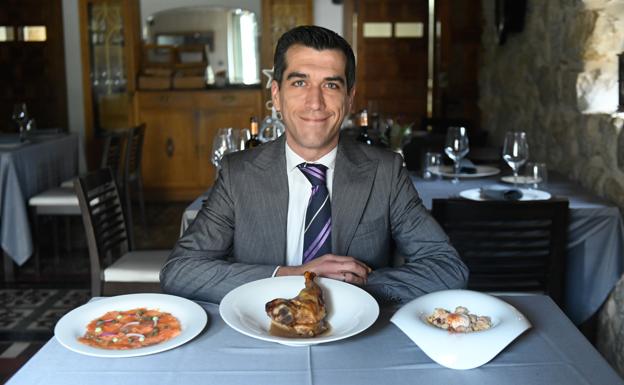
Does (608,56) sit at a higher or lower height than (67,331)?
higher

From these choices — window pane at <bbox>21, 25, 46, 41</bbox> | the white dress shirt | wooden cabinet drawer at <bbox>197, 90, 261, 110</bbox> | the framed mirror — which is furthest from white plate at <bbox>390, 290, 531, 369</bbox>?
window pane at <bbox>21, 25, 46, 41</bbox>

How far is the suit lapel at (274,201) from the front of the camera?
1.94 m

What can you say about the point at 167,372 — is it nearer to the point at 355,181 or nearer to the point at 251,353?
the point at 251,353

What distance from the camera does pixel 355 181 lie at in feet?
6.36

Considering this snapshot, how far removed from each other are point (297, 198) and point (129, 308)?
0.60 meters

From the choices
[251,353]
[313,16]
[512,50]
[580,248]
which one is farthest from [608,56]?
[313,16]

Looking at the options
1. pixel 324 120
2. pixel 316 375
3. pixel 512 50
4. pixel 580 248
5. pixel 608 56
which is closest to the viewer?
pixel 316 375

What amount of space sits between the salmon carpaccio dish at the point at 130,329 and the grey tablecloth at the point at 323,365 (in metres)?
0.05

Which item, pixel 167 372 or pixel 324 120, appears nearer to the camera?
pixel 167 372

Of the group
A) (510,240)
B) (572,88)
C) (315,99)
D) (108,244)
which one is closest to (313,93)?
(315,99)

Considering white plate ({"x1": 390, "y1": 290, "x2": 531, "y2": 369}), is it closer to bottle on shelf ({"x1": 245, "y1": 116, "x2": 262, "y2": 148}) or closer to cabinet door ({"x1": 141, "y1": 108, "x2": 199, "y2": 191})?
bottle on shelf ({"x1": 245, "y1": 116, "x2": 262, "y2": 148})

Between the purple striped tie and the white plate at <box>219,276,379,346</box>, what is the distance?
0.32 meters

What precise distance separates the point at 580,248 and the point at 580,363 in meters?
1.62

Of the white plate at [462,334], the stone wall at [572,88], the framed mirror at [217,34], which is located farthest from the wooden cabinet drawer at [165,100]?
the white plate at [462,334]
